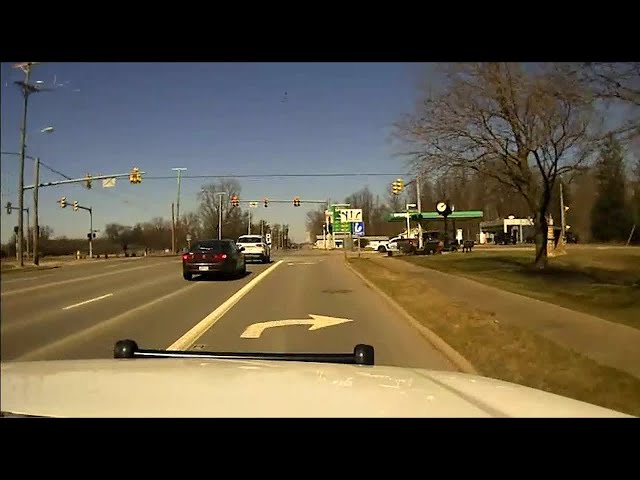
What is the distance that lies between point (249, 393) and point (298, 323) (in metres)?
7.54

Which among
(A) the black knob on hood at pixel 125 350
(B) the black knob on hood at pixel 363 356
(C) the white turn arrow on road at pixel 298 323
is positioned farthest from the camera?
(C) the white turn arrow on road at pixel 298 323

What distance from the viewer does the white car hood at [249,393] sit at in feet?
10.6

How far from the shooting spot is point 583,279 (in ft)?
59.0

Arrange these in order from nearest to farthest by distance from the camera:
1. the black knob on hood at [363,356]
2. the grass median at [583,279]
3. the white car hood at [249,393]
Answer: the white car hood at [249,393], the black knob on hood at [363,356], the grass median at [583,279]

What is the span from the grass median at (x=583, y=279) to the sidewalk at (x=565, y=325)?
0.62 m

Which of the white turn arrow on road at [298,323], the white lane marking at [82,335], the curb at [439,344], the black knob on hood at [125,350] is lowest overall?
the curb at [439,344]

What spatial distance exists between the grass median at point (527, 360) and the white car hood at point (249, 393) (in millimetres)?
2371

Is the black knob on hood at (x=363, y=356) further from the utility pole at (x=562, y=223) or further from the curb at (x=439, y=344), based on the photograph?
the utility pole at (x=562, y=223)

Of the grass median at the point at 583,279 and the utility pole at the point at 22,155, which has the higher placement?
the utility pole at the point at 22,155

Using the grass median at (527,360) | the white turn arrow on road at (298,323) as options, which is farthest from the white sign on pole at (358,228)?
the white turn arrow on road at (298,323)

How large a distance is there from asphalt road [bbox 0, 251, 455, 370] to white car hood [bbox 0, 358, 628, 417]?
0.62 m

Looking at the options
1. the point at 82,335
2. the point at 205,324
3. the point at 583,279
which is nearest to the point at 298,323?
the point at 205,324

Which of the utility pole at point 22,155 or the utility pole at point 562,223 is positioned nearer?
the utility pole at point 22,155
